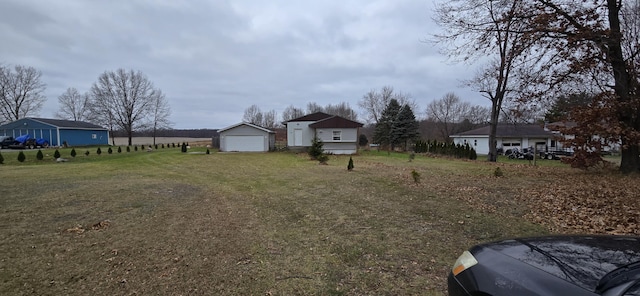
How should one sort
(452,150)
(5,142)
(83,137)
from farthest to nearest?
(83,137) < (452,150) < (5,142)

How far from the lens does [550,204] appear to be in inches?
258

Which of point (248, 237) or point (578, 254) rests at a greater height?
point (578, 254)

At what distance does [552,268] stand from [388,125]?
3889 cm

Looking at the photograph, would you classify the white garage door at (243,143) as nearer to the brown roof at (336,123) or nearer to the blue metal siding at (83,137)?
the brown roof at (336,123)

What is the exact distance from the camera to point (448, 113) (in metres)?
53.0

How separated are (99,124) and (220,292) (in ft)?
163

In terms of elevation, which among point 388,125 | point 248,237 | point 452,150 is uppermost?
point 388,125

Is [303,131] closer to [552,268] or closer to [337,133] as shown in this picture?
[337,133]

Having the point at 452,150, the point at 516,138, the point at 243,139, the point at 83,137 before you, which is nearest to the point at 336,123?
the point at 243,139

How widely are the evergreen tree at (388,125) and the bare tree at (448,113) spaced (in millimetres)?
16767

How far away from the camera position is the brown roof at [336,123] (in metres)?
29.2

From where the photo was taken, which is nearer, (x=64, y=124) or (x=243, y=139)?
(x=243, y=139)

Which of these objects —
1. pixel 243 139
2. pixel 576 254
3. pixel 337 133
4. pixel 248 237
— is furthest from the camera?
pixel 243 139

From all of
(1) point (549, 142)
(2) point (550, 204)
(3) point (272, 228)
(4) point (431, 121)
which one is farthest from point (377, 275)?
(4) point (431, 121)
